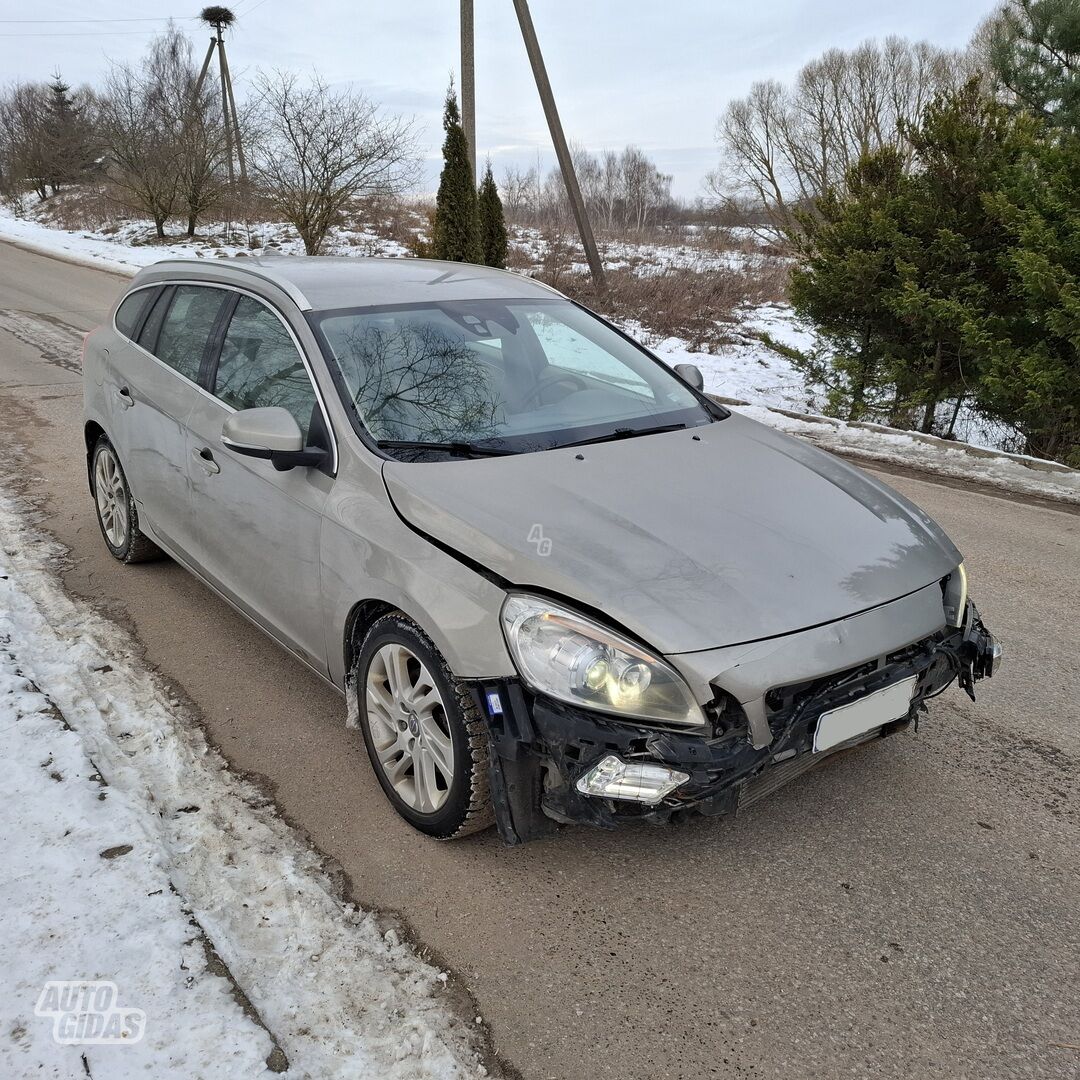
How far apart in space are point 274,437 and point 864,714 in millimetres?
2023

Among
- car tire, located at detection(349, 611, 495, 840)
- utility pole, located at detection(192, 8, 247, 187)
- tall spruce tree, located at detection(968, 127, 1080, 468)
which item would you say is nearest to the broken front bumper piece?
car tire, located at detection(349, 611, 495, 840)

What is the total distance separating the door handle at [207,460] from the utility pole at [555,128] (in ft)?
47.5

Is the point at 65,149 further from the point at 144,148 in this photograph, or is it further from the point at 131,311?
the point at 131,311

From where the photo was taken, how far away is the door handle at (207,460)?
11.8 ft

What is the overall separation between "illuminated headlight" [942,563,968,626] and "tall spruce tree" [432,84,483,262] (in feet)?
45.0

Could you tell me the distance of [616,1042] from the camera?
81.9 inches

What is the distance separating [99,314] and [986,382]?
40.6ft

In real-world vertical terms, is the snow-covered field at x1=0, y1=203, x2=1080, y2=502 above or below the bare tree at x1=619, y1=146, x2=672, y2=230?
below

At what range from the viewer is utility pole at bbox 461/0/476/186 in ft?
51.9

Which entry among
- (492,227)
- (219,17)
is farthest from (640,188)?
(492,227)

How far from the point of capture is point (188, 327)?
13.3ft

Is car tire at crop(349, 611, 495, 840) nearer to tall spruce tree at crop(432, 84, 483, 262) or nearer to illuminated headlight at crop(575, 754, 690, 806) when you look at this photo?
illuminated headlight at crop(575, 754, 690, 806)

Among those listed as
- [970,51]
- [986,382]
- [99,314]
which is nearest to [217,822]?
[986,382]

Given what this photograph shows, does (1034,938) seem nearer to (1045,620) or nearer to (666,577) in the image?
(666,577)
